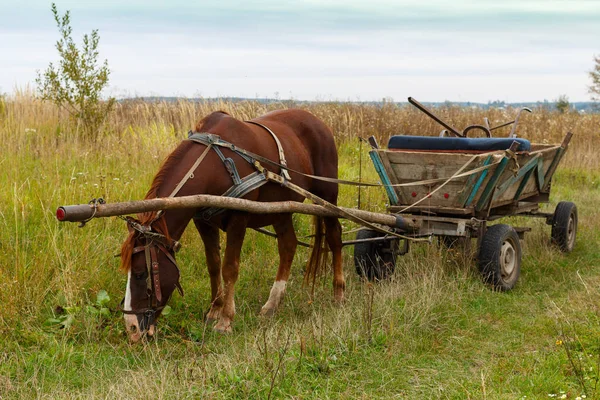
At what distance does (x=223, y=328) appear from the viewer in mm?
5219

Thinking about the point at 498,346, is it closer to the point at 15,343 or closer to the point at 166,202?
the point at 166,202

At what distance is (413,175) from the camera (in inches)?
258

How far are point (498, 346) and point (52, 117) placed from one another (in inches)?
345

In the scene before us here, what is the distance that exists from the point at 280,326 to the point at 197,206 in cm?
138

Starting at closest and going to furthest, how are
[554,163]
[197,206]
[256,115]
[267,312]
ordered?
1. [197,206]
2. [267,312]
3. [554,163]
4. [256,115]

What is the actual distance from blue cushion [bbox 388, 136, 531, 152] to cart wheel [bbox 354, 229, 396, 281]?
96cm

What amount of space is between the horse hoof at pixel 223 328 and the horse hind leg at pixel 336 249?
1.33 m

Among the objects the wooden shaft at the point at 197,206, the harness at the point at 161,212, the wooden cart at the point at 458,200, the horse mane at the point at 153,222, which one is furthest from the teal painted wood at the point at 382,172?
the horse mane at the point at 153,222

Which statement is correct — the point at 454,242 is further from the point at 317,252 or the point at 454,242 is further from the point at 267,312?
the point at 267,312

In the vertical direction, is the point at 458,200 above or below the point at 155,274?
above

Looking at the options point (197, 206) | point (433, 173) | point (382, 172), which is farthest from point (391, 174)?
point (197, 206)

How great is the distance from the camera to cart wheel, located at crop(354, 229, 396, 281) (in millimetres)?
6656

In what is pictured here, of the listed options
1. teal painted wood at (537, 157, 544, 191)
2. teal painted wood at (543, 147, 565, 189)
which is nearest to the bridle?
teal painted wood at (537, 157, 544, 191)

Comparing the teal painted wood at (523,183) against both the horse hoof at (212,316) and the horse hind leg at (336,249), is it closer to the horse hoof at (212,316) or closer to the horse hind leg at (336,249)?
the horse hind leg at (336,249)
